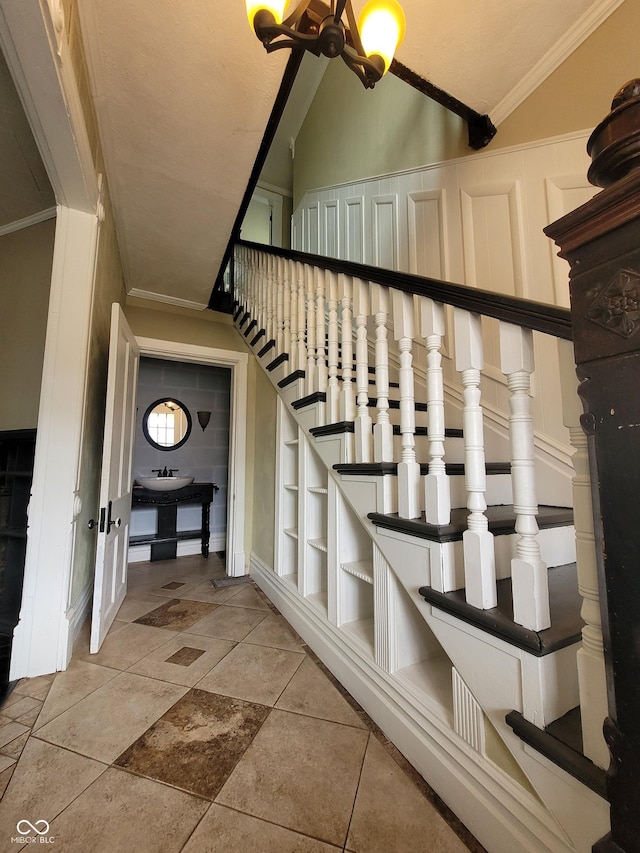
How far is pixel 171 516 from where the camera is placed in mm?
3869

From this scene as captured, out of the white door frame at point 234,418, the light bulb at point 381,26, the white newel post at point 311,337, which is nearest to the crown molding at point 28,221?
the white door frame at point 234,418

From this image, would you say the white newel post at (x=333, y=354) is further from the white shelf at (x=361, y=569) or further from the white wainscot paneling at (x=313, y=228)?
the white wainscot paneling at (x=313, y=228)

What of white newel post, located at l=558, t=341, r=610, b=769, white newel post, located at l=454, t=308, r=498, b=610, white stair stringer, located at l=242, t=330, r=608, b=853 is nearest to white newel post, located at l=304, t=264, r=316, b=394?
white stair stringer, located at l=242, t=330, r=608, b=853

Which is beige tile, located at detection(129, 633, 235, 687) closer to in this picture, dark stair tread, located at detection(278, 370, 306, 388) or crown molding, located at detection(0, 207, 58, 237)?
dark stair tread, located at detection(278, 370, 306, 388)

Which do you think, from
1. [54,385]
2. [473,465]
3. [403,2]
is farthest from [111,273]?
[473,465]

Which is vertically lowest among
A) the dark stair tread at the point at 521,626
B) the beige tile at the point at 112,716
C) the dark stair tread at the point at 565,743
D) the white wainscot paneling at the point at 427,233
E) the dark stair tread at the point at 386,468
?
the beige tile at the point at 112,716

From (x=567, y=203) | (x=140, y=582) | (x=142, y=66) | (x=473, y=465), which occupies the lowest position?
(x=140, y=582)

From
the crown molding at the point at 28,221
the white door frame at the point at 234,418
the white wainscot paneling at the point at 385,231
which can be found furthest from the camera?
the white door frame at the point at 234,418

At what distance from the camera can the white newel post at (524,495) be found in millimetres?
844

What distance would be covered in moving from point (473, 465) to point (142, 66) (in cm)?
215

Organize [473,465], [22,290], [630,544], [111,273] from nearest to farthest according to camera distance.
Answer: [630,544] < [473,465] < [111,273] < [22,290]

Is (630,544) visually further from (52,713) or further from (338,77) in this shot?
(338,77)

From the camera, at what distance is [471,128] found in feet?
6.57

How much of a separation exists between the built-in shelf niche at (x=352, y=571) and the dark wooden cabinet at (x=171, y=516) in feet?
8.13
